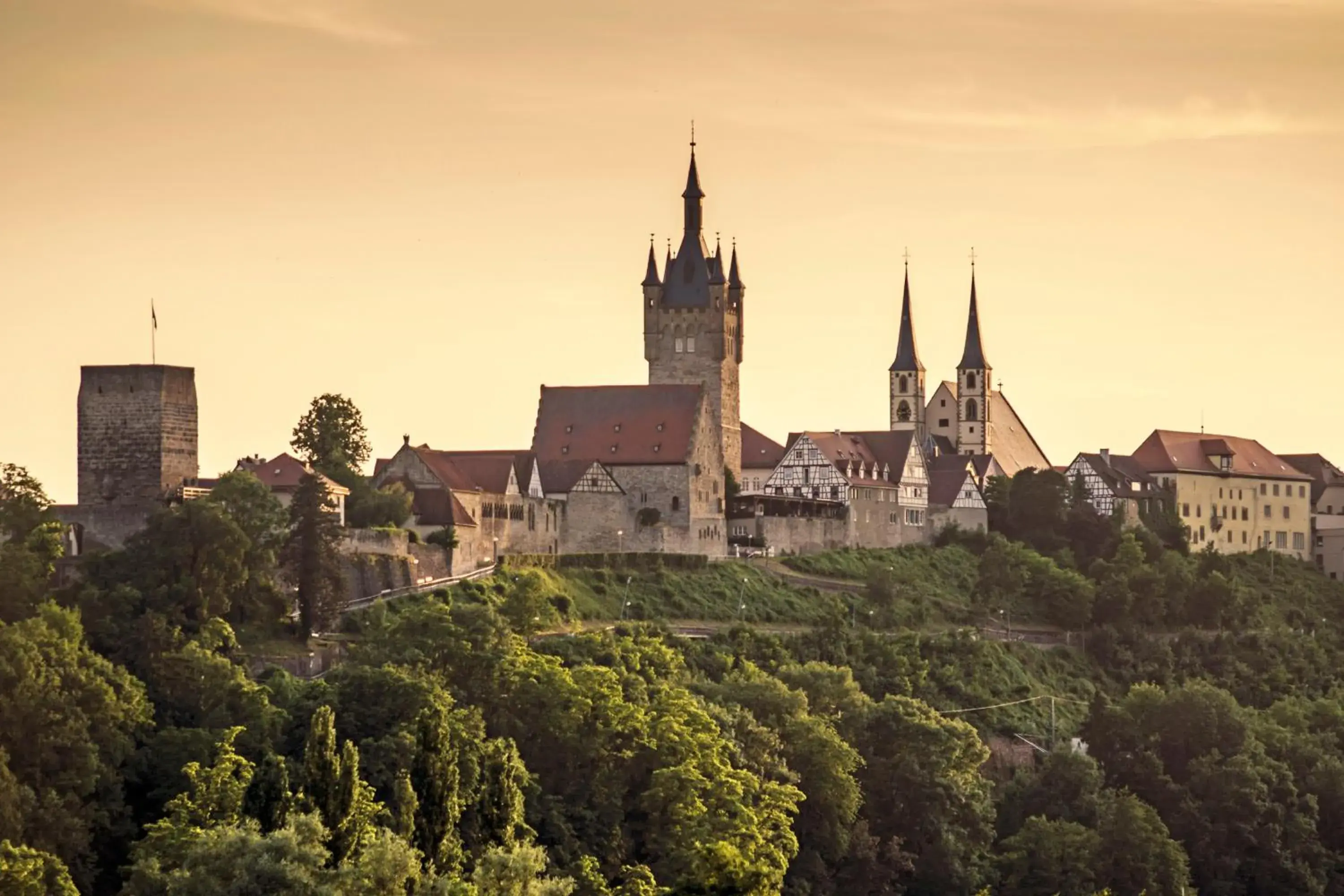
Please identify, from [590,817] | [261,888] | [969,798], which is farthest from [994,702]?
[261,888]

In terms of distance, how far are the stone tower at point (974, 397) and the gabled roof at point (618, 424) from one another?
36132mm

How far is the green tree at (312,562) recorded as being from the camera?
100 m

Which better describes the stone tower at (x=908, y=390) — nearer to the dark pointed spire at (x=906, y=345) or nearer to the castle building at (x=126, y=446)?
the dark pointed spire at (x=906, y=345)

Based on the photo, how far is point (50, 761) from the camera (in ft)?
288

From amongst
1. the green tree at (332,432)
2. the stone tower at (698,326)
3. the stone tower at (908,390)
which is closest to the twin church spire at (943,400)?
the stone tower at (908,390)

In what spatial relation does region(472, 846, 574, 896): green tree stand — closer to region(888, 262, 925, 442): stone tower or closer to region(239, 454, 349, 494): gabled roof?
region(239, 454, 349, 494): gabled roof

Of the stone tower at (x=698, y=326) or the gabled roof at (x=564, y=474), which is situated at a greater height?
the stone tower at (x=698, y=326)

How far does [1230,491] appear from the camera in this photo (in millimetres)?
163625

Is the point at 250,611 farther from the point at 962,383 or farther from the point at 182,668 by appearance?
the point at 962,383

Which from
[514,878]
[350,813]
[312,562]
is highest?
[312,562]

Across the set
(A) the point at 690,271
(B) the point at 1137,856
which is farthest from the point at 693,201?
(B) the point at 1137,856

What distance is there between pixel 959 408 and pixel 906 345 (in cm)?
420

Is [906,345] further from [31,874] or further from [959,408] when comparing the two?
[31,874]

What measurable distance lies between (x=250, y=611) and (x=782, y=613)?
29859mm
